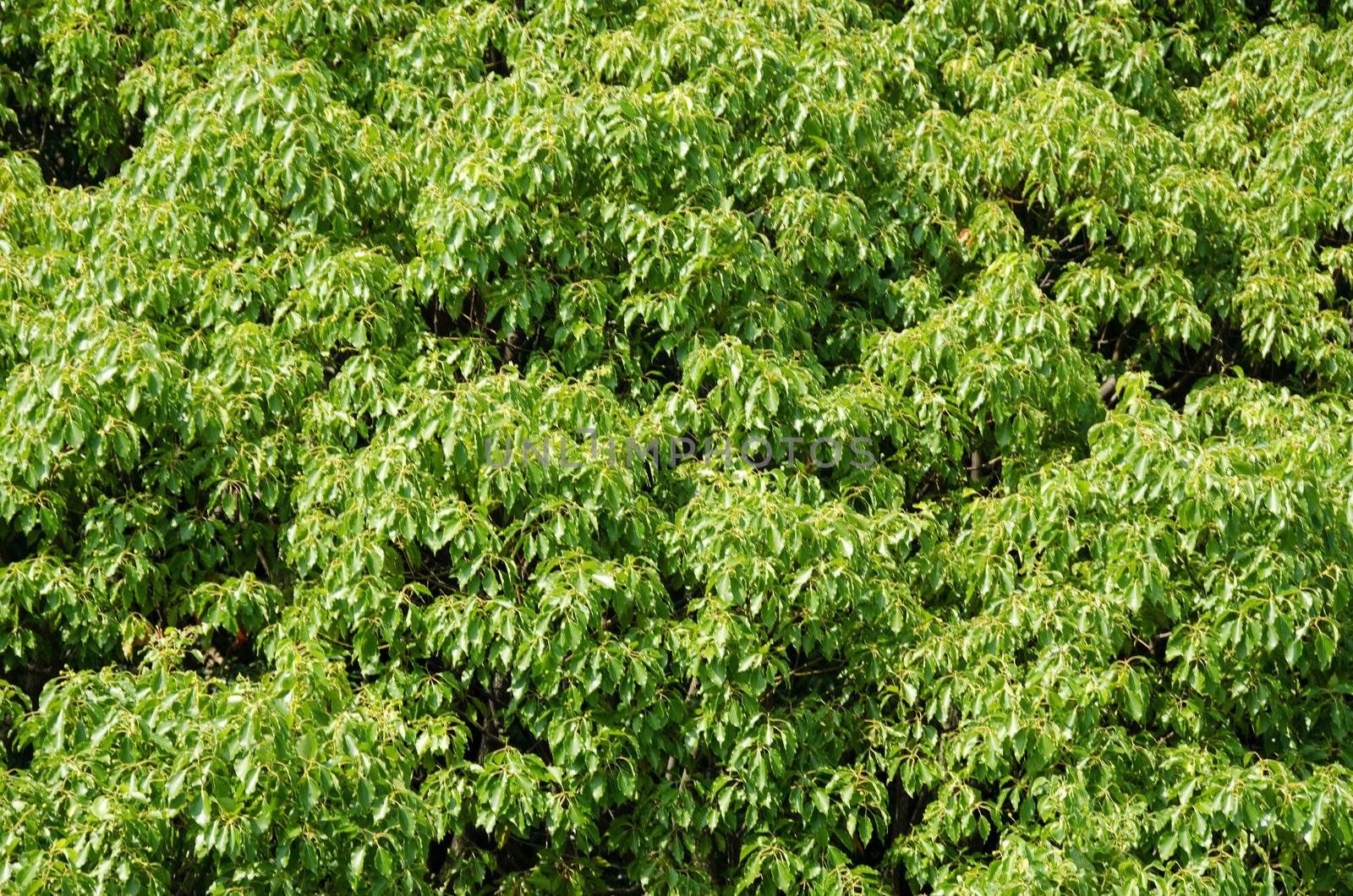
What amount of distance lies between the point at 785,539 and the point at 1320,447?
303 centimetres

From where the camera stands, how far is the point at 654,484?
30.1ft

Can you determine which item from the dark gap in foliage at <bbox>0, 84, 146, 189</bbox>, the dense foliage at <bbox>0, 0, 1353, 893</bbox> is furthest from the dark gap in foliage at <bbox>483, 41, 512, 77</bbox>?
the dark gap in foliage at <bbox>0, 84, 146, 189</bbox>

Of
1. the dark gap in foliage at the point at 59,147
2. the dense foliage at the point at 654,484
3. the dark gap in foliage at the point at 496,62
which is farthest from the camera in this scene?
the dark gap in foliage at the point at 59,147

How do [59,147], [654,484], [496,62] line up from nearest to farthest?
[654,484]
[496,62]
[59,147]

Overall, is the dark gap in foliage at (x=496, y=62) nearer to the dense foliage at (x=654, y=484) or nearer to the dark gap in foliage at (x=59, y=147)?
the dense foliage at (x=654, y=484)

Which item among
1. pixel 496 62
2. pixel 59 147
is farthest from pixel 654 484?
pixel 59 147

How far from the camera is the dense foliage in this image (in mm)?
8016

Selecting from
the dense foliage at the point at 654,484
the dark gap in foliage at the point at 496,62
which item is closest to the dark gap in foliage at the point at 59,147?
the dense foliage at the point at 654,484

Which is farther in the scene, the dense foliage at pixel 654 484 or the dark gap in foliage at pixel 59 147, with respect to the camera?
the dark gap in foliage at pixel 59 147

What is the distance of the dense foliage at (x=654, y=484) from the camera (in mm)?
8016

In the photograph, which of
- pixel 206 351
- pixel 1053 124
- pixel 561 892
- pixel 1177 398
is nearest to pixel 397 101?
pixel 206 351

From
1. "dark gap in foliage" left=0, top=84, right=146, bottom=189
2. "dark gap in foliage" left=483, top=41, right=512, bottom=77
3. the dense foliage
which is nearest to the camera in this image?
the dense foliage

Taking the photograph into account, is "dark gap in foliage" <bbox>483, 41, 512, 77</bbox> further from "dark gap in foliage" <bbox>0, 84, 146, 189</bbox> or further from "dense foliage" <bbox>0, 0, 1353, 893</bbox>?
"dark gap in foliage" <bbox>0, 84, 146, 189</bbox>

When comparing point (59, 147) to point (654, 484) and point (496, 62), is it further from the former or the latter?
point (654, 484)
